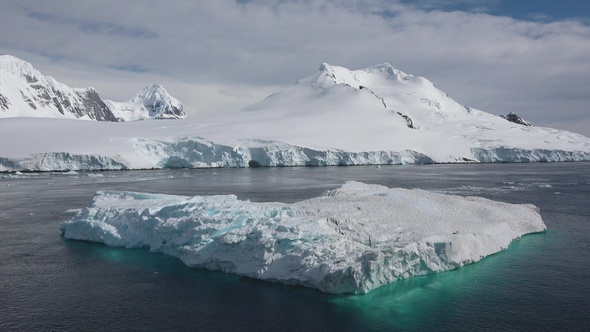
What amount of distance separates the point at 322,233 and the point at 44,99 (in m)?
159

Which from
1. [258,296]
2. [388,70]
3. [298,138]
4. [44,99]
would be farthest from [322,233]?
[44,99]

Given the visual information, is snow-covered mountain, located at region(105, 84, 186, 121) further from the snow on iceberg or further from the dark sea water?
the dark sea water

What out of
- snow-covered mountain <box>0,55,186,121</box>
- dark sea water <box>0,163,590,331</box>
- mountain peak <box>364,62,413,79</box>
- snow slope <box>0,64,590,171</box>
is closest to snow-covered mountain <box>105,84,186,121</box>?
snow-covered mountain <box>0,55,186,121</box>

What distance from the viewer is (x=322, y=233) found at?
448 inches

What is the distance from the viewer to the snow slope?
44.2 meters

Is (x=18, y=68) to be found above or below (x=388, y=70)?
above

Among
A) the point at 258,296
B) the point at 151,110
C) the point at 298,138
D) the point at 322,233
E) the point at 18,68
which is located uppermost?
the point at 18,68

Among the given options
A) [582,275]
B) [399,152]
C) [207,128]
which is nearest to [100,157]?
[207,128]

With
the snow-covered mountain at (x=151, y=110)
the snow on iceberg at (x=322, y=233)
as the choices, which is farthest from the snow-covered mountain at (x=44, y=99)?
the snow on iceberg at (x=322, y=233)

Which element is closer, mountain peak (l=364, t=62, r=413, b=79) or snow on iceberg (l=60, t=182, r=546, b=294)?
snow on iceberg (l=60, t=182, r=546, b=294)

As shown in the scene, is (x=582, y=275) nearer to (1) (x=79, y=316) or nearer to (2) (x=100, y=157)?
(1) (x=79, y=316)

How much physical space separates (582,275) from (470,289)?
9.86 feet

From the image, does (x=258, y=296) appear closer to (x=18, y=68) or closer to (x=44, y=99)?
(x=44, y=99)

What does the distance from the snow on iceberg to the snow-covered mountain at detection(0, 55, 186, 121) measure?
12730 cm
